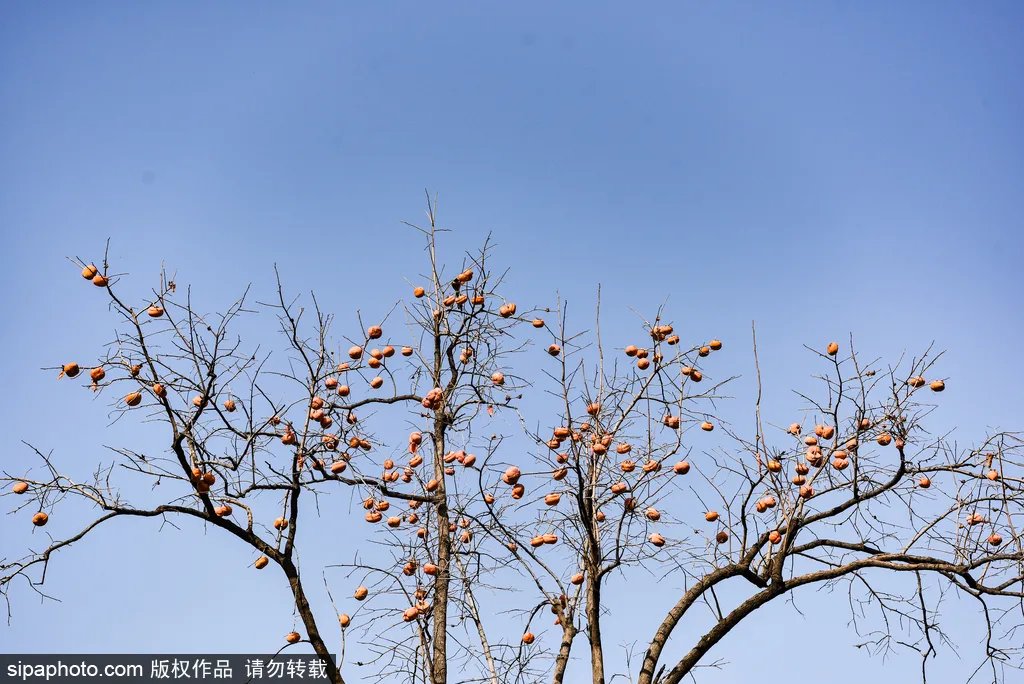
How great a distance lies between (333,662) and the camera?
4.94 metres

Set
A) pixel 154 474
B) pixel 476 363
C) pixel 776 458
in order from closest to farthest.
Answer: pixel 154 474, pixel 776 458, pixel 476 363

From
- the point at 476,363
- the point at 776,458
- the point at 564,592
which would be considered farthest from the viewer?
the point at 476,363

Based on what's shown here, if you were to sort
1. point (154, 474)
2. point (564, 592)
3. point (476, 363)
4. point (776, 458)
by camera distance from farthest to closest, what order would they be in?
point (476, 363) → point (564, 592) → point (776, 458) → point (154, 474)

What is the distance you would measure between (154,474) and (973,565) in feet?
14.8

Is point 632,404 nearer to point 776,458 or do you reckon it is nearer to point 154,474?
point 776,458

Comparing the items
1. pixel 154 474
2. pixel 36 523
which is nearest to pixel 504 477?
pixel 154 474

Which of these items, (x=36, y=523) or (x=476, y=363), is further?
(x=476, y=363)

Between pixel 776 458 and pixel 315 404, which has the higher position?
pixel 315 404

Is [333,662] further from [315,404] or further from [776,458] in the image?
[776,458]

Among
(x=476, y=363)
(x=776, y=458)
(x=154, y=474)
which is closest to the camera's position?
(x=154, y=474)

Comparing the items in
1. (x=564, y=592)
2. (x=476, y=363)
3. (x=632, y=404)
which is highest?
(x=476, y=363)

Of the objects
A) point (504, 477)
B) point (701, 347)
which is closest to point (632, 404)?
point (701, 347)

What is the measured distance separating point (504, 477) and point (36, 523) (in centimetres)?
257

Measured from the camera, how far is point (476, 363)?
632 cm
